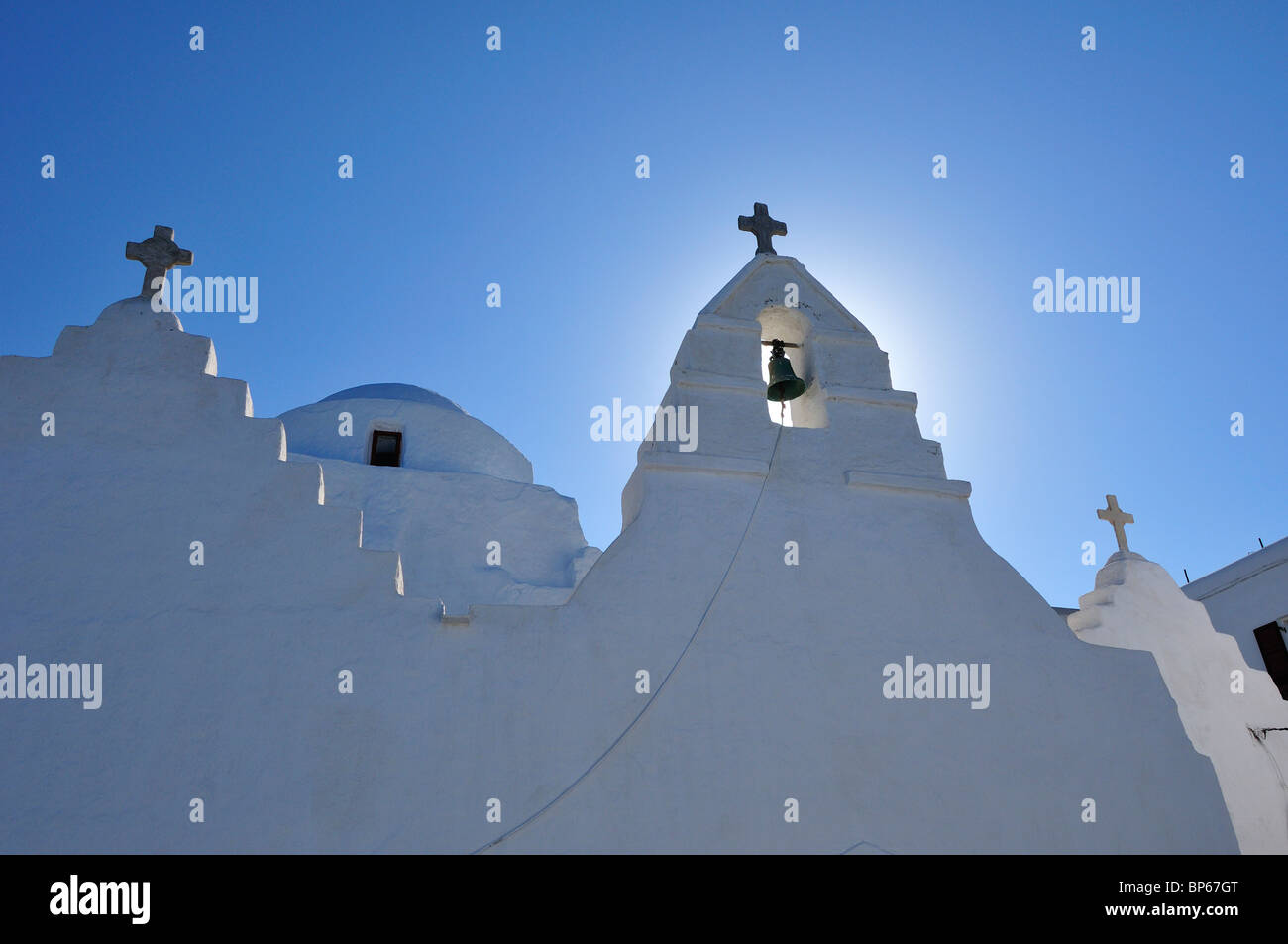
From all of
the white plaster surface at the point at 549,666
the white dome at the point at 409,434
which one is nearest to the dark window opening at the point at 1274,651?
the white plaster surface at the point at 549,666

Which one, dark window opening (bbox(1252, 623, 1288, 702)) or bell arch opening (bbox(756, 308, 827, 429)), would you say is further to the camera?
dark window opening (bbox(1252, 623, 1288, 702))

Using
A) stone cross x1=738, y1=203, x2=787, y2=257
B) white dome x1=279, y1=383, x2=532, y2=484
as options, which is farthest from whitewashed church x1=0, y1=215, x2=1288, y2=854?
white dome x1=279, y1=383, x2=532, y2=484

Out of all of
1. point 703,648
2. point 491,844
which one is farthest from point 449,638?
point 703,648

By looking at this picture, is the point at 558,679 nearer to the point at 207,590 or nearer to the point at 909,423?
the point at 207,590

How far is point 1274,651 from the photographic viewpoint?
34.0ft

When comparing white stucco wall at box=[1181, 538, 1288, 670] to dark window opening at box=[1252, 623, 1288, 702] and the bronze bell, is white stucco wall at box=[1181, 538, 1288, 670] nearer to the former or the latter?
dark window opening at box=[1252, 623, 1288, 702]

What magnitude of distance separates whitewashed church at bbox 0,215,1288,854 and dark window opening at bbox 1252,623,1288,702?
6.88ft

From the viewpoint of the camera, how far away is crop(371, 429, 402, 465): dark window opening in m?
14.3

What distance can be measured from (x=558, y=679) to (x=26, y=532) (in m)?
3.35

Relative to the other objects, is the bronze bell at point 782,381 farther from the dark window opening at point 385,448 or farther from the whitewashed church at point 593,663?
the dark window opening at point 385,448

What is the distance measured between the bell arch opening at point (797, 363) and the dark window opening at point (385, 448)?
24.1 ft

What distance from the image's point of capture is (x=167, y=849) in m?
5.26

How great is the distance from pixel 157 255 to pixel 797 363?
202 inches

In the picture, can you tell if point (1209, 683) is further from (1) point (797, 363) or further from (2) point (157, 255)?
(2) point (157, 255)
